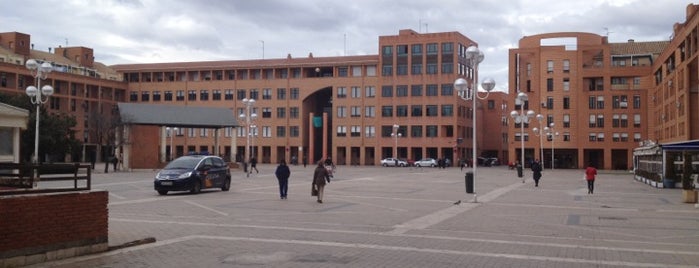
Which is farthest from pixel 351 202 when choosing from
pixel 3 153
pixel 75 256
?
pixel 3 153

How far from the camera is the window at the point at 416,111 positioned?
327ft

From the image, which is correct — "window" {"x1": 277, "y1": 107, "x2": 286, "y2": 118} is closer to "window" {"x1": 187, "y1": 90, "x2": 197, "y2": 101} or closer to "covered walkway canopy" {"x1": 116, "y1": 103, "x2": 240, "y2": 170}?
"window" {"x1": 187, "y1": 90, "x2": 197, "y2": 101}

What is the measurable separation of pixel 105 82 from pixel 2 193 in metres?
103

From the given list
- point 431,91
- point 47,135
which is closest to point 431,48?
point 431,91

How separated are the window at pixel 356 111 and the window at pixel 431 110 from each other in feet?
35.5

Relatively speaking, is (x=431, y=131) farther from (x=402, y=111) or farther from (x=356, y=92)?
(x=356, y=92)

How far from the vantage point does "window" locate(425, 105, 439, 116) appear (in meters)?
98.6

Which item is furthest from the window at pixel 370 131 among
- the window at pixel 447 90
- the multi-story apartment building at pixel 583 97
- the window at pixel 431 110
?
the multi-story apartment building at pixel 583 97

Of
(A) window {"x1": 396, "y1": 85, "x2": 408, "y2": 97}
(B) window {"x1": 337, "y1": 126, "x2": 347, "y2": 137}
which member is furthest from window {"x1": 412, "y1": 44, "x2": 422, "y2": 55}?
(B) window {"x1": 337, "y1": 126, "x2": 347, "y2": 137}

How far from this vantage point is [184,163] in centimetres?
2744

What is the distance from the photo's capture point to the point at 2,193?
9.48 m

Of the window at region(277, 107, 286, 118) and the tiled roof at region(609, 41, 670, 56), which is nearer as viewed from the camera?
the tiled roof at region(609, 41, 670, 56)

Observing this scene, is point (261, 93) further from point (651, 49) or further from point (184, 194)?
point (184, 194)

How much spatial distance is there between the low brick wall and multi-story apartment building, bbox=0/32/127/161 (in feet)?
261
